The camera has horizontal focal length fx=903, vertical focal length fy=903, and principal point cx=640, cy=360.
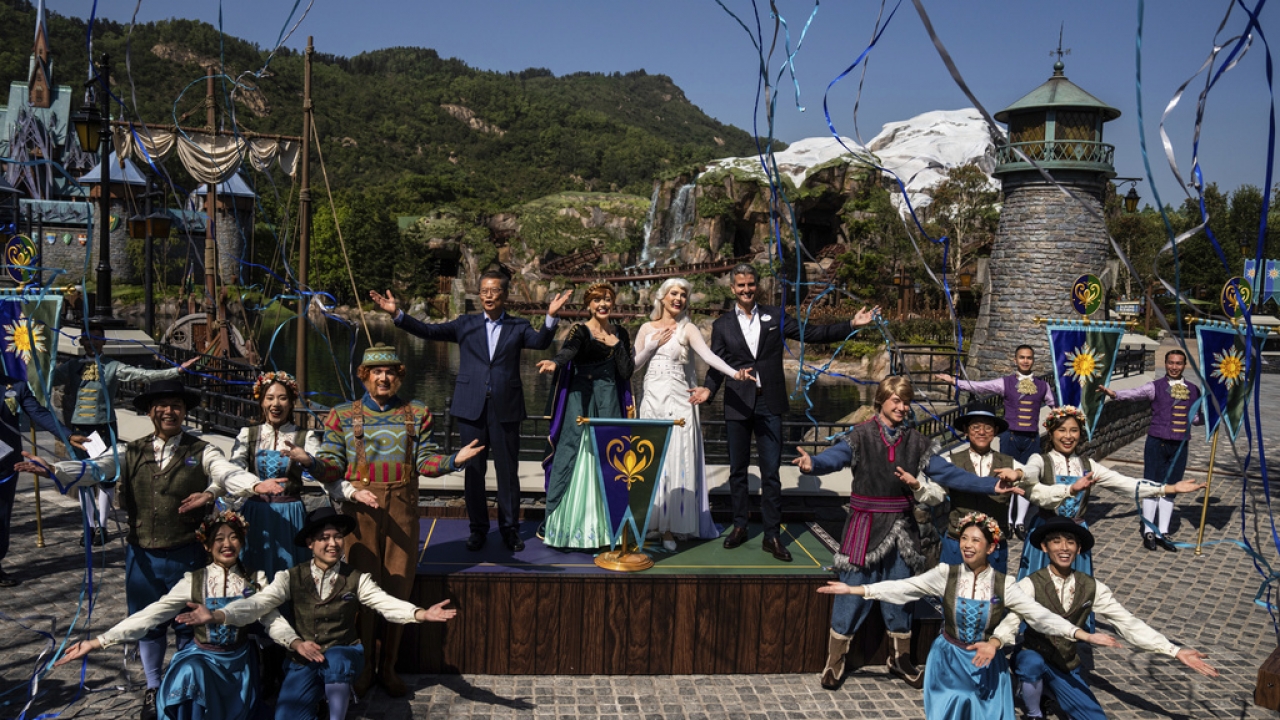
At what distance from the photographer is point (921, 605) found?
A: 5.60 m

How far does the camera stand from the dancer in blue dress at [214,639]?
4.01 meters

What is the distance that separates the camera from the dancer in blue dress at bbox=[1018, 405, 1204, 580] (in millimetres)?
5340

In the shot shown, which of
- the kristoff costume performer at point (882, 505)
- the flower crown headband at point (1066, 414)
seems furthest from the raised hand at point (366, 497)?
the flower crown headband at point (1066, 414)

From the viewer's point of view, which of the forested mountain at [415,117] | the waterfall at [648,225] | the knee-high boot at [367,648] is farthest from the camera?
the forested mountain at [415,117]

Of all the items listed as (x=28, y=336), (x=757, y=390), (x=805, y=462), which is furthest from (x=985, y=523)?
(x=28, y=336)

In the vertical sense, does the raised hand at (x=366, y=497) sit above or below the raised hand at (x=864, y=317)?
below

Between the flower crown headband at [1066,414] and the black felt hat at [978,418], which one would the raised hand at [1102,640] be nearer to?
the black felt hat at [978,418]

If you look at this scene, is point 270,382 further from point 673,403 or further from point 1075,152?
point 1075,152

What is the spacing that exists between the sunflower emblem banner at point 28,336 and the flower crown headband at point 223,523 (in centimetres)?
341

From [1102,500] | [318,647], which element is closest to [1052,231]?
[1102,500]

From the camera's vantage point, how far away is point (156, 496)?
14.9 feet

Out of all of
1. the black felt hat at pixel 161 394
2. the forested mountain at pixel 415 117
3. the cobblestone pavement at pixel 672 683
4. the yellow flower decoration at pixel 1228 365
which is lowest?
the cobblestone pavement at pixel 672 683

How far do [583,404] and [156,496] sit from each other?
265cm

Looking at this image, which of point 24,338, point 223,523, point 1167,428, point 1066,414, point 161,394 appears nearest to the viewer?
point 223,523
